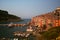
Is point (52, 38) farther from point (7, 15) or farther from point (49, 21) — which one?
point (7, 15)

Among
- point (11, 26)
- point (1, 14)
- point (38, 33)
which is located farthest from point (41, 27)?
point (1, 14)

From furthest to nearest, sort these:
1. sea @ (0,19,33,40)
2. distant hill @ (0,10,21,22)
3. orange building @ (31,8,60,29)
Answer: distant hill @ (0,10,21,22) < orange building @ (31,8,60,29) < sea @ (0,19,33,40)

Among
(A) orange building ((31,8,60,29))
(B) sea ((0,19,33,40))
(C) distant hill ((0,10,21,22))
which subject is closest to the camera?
(B) sea ((0,19,33,40))

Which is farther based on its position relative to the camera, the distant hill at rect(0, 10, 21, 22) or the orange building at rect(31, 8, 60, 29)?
the distant hill at rect(0, 10, 21, 22)

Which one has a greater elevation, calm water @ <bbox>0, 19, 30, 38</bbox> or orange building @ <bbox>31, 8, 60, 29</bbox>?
orange building @ <bbox>31, 8, 60, 29</bbox>

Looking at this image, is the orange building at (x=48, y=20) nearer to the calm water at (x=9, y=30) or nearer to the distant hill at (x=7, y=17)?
the calm water at (x=9, y=30)

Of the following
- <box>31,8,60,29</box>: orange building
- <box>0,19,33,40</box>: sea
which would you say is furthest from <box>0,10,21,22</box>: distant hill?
<box>31,8,60,29</box>: orange building

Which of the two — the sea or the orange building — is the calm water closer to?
the sea

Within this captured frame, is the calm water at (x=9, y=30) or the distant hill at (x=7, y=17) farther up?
the distant hill at (x=7, y=17)

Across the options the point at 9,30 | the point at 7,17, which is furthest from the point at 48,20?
the point at 7,17

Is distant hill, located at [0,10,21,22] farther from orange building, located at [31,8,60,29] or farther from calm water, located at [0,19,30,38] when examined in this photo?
orange building, located at [31,8,60,29]

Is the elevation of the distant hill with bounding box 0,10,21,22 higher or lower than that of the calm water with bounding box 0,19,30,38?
higher

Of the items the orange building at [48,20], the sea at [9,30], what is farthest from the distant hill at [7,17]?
the orange building at [48,20]

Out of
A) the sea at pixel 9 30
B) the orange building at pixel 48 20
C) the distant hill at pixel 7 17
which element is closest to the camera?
the sea at pixel 9 30
